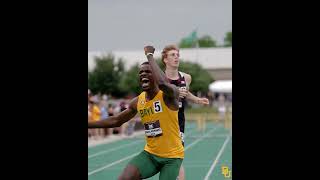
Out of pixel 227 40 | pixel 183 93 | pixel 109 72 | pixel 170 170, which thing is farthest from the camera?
pixel 227 40

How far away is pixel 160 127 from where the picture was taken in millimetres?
8945

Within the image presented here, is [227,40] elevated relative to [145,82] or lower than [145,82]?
elevated

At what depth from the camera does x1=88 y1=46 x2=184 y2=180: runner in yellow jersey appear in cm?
884

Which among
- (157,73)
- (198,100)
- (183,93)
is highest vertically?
(157,73)

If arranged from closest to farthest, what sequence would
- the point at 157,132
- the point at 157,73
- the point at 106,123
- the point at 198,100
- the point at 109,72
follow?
the point at 157,73 → the point at 157,132 → the point at 106,123 → the point at 198,100 → the point at 109,72

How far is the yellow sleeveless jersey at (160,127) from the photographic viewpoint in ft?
29.3

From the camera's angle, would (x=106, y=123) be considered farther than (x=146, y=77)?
Yes

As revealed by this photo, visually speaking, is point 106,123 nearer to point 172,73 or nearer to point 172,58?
point 172,58

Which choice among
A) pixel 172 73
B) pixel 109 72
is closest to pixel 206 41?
pixel 109 72

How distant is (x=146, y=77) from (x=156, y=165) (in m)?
1.10

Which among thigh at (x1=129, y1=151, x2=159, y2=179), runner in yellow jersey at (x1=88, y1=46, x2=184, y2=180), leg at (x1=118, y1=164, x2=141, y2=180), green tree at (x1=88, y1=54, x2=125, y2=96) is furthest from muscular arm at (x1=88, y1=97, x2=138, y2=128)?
green tree at (x1=88, y1=54, x2=125, y2=96)
